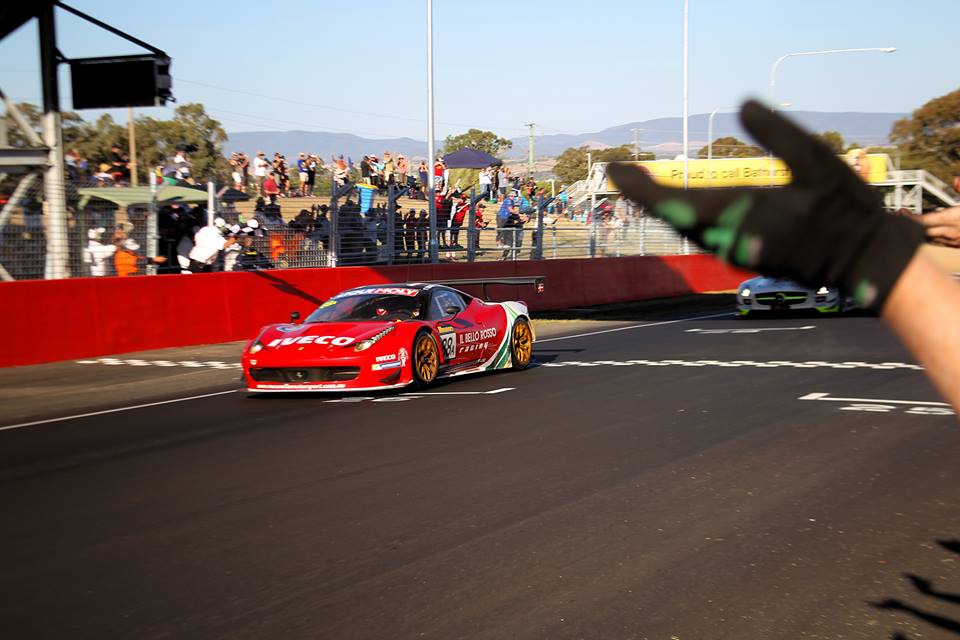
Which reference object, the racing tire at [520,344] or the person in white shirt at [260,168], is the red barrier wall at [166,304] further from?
the person in white shirt at [260,168]

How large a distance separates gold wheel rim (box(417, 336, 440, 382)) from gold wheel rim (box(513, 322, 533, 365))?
1894 millimetres

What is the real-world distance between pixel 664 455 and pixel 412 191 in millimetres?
21056

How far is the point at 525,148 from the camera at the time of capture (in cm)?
8781

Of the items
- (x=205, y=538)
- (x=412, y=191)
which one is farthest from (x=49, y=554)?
(x=412, y=191)

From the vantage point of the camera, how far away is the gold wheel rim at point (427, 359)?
1216 centimetres

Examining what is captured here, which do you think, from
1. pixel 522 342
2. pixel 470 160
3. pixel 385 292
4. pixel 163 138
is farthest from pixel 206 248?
pixel 163 138

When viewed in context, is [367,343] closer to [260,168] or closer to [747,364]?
[747,364]

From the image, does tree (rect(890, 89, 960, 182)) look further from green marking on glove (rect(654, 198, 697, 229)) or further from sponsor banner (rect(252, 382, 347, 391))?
green marking on glove (rect(654, 198, 697, 229))

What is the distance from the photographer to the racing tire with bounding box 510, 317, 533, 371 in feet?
46.3

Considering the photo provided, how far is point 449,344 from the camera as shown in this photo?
1279 centimetres

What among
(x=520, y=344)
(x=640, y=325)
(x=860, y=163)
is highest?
(x=860, y=163)

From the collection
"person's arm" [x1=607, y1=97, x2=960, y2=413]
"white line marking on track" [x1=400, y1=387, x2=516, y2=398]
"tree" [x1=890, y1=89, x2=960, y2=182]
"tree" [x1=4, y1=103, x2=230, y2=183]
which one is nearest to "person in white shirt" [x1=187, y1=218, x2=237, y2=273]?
"white line marking on track" [x1=400, y1=387, x2=516, y2=398]

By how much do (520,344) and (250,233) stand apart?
22.0 feet

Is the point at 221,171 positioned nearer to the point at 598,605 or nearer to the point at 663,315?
the point at 663,315
